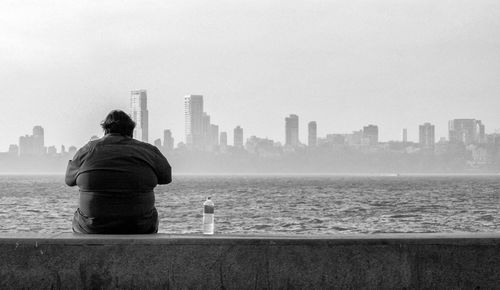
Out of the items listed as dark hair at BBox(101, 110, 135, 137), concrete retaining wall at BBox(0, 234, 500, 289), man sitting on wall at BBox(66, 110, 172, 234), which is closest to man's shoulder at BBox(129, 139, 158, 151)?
man sitting on wall at BBox(66, 110, 172, 234)

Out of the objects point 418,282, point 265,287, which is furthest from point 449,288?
point 265,287

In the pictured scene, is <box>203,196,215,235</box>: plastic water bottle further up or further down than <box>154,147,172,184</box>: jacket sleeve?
further down

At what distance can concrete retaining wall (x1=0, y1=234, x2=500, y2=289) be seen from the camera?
5129 millimetres

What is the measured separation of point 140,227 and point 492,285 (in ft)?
8.04

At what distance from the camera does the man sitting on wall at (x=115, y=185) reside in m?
5.93

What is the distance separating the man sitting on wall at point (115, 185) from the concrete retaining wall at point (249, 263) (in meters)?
0.77

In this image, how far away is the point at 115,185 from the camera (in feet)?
19.5

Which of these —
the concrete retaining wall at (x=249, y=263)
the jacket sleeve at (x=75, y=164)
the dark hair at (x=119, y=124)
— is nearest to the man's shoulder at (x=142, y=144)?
the dark hair at (x=119, y=124)

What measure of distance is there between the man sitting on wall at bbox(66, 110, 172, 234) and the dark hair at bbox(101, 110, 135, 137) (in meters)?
0.18

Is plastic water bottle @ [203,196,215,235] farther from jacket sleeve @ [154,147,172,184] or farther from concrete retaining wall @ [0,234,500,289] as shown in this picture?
concrete retaining wall @ [0,234,500,289]

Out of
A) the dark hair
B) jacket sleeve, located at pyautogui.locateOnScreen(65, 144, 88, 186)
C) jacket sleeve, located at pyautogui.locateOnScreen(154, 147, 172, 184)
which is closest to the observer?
jacket sleeve, located at pyautogui.locateOnScreen(65, 144, 88, 186)

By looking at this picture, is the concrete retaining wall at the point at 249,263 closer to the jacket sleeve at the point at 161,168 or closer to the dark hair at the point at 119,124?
the jacket sleeve at the point at 161,168

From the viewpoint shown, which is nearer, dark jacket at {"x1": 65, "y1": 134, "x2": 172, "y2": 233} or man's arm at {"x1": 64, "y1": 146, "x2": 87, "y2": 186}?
dark jacket at {"x1": 65, "y1": 134, "x2": 172, "y2": 233}

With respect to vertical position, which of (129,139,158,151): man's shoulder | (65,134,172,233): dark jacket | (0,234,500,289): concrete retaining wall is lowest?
(0,234,500,289): concrete retaining wall
